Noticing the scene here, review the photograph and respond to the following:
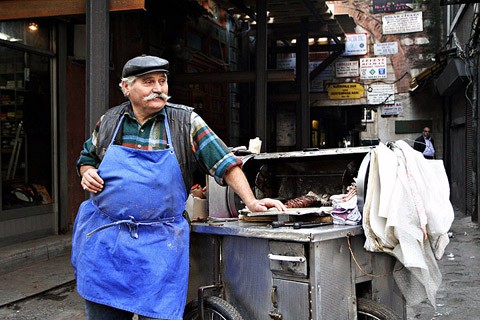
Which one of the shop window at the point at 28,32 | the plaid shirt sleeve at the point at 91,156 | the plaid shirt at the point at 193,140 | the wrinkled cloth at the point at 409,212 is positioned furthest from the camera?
the shop window at the point at 28,32

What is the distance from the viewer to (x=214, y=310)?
3695 mm

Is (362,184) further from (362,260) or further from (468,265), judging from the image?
(468,265)

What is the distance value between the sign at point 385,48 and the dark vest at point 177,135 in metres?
17.0

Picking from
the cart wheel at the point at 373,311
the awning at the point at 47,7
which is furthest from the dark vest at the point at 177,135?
the awning at the point at 47,7

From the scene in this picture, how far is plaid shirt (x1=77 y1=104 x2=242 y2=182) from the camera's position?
3100 millimetres

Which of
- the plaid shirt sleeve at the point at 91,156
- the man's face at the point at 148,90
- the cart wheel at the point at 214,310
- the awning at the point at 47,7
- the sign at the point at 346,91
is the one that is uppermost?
the sign at the point at 346,91

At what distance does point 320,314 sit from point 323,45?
1544 centimetres

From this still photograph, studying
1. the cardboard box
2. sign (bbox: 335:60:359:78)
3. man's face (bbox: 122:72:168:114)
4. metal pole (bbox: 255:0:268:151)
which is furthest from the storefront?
sign (bbox: 335:60:359:78)

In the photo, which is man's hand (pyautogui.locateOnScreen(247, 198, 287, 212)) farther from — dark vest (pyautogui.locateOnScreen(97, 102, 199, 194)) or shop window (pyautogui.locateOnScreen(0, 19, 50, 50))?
shop window (pyautogui.locateOnScreen(0, 19, 50, 50))

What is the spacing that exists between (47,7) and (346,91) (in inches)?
579

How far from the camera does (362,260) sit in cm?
373

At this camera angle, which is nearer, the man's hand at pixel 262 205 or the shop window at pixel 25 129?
the man's hand at pixel 262 205

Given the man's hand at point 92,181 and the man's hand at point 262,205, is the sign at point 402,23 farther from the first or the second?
the man's hand at point 92,181

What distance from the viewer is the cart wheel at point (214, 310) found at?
3581 mm
